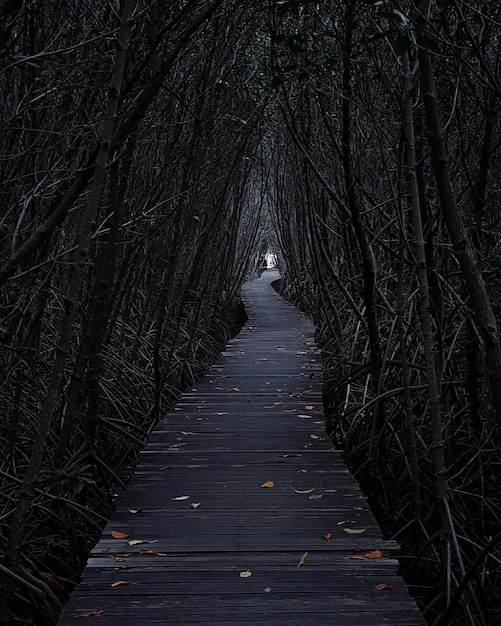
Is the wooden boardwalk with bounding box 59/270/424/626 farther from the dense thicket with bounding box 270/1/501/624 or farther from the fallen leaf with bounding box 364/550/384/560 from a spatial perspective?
the dense thicket with bounding box 270/1/501/624

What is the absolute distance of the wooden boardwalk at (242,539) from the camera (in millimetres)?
2111

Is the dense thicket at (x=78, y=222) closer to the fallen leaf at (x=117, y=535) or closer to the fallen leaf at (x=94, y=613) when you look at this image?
the fallen leaf at (x=117, y=535)

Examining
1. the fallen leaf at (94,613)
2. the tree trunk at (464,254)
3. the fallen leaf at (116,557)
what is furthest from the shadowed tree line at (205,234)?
the fallen leaf at (94,613)

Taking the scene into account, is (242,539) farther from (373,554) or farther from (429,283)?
(429,283)

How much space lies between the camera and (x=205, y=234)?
248 inches

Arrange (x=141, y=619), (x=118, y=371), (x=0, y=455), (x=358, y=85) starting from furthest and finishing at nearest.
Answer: (x=118, y=371) < (x=358, y=85) < (x=0, y=455) < (x=141, y=619)

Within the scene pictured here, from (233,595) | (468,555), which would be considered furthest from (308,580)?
(468,555)

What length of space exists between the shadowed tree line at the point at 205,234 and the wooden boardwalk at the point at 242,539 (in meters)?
0.27

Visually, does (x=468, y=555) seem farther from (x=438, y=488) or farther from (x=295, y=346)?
(x=295, y=346)

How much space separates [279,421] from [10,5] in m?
2.96

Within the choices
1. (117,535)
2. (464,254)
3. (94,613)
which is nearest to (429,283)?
(464,254)

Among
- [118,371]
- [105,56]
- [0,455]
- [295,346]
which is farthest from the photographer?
[295,346]

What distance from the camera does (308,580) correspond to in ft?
7.57

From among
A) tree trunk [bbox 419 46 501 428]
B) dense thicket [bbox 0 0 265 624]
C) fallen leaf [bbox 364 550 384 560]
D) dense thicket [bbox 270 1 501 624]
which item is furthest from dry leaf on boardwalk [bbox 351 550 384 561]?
dense thicket [bbox 0 0 265 624]
